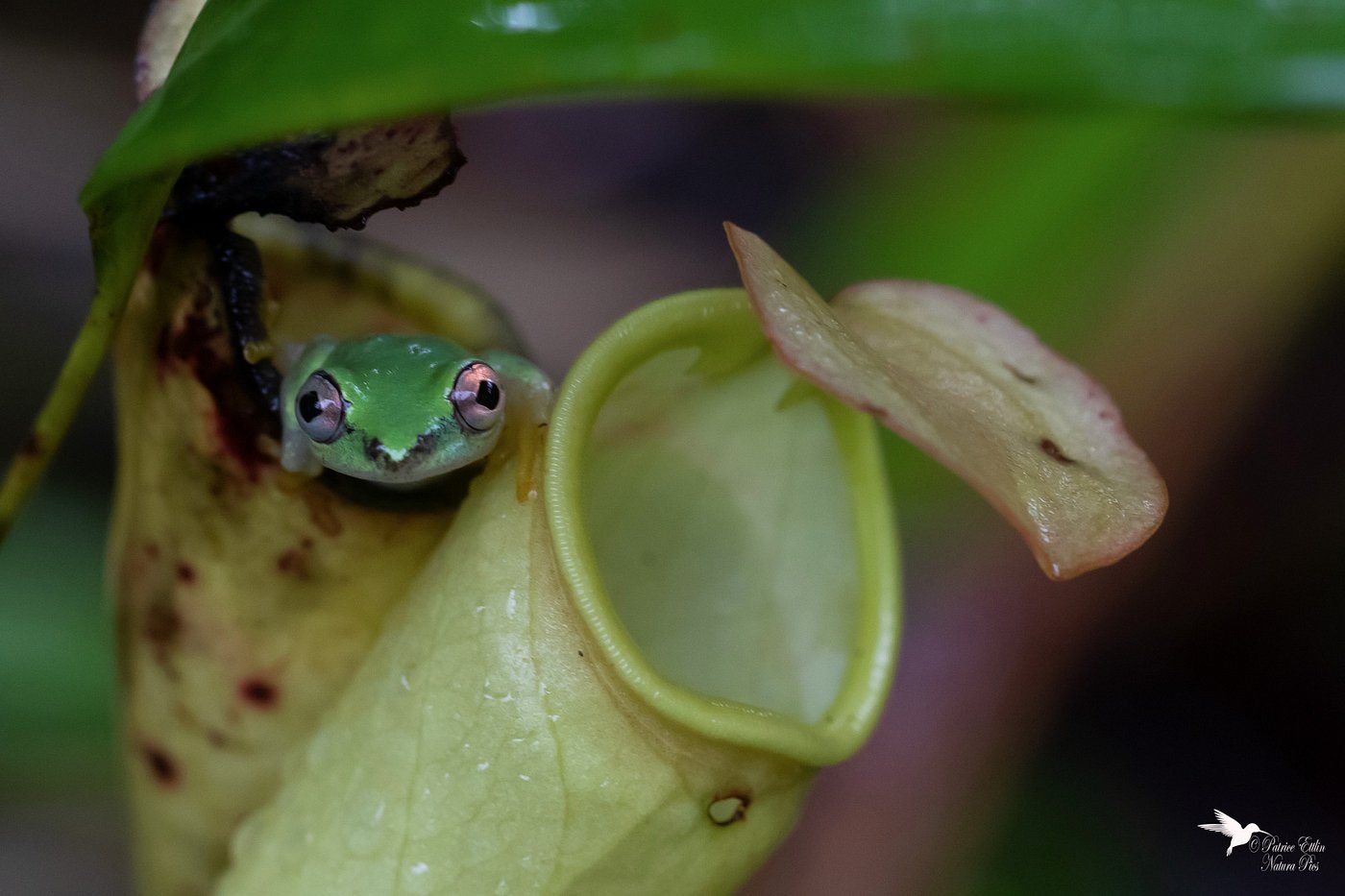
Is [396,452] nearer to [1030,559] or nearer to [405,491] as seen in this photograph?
[405,491]

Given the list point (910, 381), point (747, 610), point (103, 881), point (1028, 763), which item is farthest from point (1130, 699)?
point (103, 881)

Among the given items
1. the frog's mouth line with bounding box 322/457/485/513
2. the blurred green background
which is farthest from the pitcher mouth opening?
the blurred green background

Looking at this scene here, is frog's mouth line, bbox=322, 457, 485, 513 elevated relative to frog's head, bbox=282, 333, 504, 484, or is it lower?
lower

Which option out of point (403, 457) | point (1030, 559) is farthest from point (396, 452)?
point (1030, 559)

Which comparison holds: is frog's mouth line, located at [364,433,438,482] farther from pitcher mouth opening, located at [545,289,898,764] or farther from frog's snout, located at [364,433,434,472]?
pitcher mouth opening, located at [545,289,898,764]

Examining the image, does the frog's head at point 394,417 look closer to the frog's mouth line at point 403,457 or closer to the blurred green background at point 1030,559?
the frog's mouth line at point 403,457
